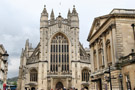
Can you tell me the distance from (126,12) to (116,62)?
669cm

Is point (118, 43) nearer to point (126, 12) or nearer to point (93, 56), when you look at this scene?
point (126, 12)

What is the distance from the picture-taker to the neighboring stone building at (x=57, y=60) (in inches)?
1722

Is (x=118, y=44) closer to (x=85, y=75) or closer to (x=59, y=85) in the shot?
(x=85, y=75)

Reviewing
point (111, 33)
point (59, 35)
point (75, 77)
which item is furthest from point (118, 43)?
point (59, 35)

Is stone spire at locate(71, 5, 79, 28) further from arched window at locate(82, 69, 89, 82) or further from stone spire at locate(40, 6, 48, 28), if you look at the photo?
arched window at locate(82, 69, 89, 82)

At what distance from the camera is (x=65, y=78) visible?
144 feet

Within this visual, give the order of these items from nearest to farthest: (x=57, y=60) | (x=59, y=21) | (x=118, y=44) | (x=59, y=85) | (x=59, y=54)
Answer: (x=118, y=44) → (x=59, y=85) → (x=57, y=60) → (x=59, y=54) → (x=59, y=21)

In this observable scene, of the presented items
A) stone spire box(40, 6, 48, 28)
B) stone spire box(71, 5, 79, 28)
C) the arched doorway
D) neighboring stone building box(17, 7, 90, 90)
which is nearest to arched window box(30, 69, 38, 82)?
neighboring stone building box(17, 7, 90, 90)

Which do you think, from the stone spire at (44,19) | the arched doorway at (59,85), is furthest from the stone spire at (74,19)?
the arched doorway at (59,85)

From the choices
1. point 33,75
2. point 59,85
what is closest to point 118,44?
point 59,85

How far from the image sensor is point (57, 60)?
45656 mm

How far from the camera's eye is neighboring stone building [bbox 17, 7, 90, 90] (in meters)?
43.8

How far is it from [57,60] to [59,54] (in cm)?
163

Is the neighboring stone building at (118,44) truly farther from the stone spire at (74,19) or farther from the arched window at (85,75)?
the stone spire at (74,19)
